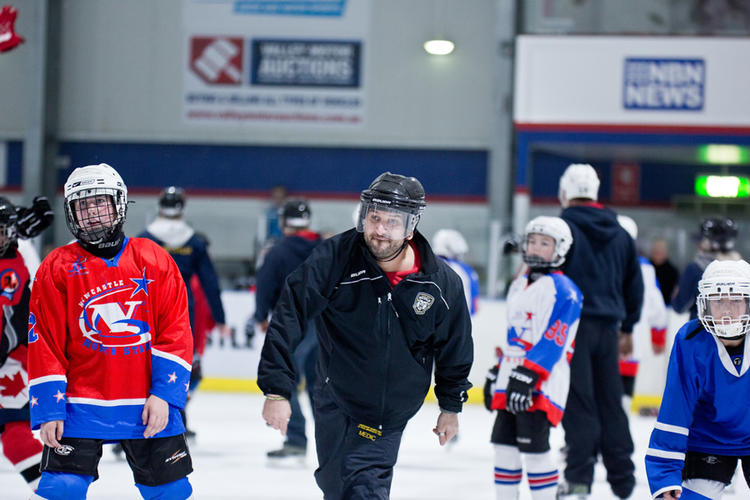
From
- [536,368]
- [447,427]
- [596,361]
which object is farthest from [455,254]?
[447,427]

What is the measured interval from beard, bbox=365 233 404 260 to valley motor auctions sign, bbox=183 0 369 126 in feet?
36.8

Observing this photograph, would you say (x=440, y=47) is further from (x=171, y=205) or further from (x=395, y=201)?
(x=395, y=201)

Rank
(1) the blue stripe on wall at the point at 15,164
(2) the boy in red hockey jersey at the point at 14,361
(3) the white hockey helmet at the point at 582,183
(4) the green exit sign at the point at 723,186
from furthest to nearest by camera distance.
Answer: (1) the blue stripe on wall at the point at 15,164 < (4) the green exit sign at the point at 723,186 < (3) the white hockey helmet at the point at 582,183 < (2) the boy in red hockey jersey at the point at 14,361

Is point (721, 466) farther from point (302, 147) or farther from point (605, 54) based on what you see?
point (302, 147)

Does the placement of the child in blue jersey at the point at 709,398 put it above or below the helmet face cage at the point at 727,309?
below

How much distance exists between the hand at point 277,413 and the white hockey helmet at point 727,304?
47.7 inches

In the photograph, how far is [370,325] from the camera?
2975mm

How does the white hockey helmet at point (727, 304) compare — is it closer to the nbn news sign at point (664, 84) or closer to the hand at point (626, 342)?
the hand at point (626, 342)

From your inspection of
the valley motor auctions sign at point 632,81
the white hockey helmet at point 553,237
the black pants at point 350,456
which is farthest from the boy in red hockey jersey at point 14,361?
the valley motor auctions sign at point 632,81

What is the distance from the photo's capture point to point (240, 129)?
14.2 m

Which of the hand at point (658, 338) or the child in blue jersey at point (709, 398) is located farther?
the hand at point (658, 338)

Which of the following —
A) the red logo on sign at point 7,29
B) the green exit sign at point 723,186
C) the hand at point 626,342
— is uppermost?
the red logo on sign at point 7,29

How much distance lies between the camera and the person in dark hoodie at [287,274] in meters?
5.86

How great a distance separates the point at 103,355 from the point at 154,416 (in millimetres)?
234
